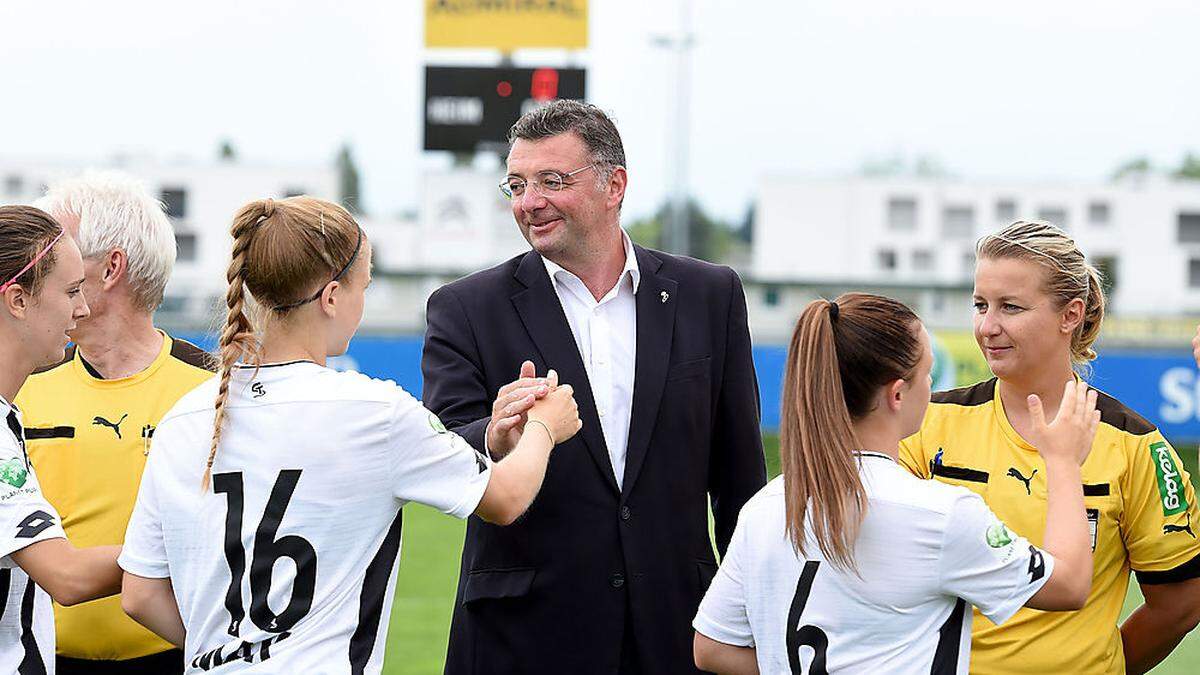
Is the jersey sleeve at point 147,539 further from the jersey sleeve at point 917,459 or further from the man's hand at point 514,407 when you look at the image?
the jersey sleeve at point 917,459

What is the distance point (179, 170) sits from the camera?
60062 mm

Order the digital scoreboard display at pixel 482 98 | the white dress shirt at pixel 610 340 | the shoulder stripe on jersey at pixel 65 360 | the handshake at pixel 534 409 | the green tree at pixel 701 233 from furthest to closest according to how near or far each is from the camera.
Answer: the green tree at pixel 701 233, the digital scoreboard display at pixel 482 98, the white dress shirt at pixel 610 340, the shoulder stripe on jersey at pixel 65 360, the handshake at pixel 534 409

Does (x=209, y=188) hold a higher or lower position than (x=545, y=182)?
lower

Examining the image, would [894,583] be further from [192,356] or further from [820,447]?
[192,356]

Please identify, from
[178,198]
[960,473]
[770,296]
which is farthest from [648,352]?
[178,198]

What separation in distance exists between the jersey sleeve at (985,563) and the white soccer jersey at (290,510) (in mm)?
934

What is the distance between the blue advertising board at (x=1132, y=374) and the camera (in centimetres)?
1395

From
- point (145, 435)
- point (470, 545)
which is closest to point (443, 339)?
point (470, 545)

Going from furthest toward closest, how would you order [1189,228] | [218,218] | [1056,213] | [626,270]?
[1056,213]
[1189,228]
[218,218]
[626,270]

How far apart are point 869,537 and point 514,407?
30.9 inches

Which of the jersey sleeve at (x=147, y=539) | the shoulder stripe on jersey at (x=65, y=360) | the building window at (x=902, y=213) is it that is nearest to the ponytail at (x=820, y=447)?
the jersey sleeve at (x=147, y=539)

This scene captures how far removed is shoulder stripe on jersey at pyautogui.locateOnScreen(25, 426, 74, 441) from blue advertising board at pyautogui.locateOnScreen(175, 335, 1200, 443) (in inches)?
406

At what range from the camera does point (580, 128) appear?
3869mm

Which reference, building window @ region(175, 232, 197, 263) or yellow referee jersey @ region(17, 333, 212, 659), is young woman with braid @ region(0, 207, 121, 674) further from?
building window @ region(175, 232, 197, 263)
